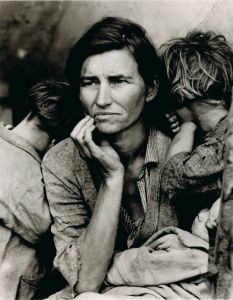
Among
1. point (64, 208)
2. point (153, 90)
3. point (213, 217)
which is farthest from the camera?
point (153, 90)

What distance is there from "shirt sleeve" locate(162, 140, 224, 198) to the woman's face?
0.23 meters

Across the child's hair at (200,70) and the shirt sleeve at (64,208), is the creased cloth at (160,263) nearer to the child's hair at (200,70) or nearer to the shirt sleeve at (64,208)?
the shirt sleeve at (64,208)

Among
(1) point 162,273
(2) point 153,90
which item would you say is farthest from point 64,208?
(2) point 153,90

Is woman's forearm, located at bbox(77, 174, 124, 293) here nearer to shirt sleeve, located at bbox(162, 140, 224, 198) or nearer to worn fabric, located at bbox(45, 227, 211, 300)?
worn fabric, located at bbox(45, 227, 211, 300)

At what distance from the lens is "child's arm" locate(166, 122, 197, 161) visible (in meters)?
2.00

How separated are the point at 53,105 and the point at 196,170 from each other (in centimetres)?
64

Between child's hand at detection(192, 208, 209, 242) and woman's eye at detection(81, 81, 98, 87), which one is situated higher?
woman's eye at detection(81, 81, 98, 87)

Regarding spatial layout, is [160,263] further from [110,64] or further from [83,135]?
[110,64]

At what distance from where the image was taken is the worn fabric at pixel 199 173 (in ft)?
6.11

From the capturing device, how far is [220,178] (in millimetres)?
1876

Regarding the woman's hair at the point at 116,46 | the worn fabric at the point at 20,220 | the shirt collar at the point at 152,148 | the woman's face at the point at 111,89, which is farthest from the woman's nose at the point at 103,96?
the worn fabric at the point at 20,220

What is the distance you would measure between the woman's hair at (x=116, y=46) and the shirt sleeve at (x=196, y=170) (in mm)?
358

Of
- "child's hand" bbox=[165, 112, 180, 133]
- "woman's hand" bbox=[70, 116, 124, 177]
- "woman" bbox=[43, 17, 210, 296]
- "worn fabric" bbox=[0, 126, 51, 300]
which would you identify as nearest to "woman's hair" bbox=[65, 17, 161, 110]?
"woman" bbox=[43, 17, 210, 296]

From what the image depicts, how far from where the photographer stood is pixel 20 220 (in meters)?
2.10
